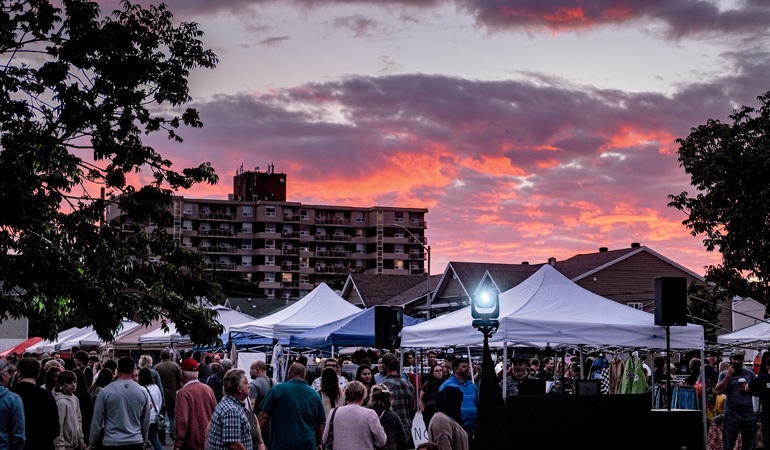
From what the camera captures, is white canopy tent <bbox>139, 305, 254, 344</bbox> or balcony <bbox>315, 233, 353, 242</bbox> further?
balcony <bbox>315, 233, 353, 242</bbox>

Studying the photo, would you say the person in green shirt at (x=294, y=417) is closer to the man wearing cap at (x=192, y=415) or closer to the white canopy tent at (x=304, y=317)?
the man wearing cap at (x=192, y=415)

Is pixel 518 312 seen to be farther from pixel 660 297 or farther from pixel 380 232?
pixel 380 232

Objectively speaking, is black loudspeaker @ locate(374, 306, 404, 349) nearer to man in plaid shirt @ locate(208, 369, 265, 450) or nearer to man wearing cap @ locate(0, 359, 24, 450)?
man in plaid shirt @ locate(208, 369, 265, 450)

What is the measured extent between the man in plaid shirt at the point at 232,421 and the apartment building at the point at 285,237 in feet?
438

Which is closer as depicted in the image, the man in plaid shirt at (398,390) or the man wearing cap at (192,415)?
the man wearing cap at (192,415)

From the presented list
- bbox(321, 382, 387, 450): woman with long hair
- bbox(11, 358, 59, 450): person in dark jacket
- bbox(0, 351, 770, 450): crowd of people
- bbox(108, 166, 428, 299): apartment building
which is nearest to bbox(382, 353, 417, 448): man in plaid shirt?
bbox(0, 351, 770, 450): crowd of people

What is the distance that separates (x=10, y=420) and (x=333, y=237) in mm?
144893

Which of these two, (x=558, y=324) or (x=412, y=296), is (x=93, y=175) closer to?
(x=558, y=324)

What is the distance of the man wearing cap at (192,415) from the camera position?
36.5ft

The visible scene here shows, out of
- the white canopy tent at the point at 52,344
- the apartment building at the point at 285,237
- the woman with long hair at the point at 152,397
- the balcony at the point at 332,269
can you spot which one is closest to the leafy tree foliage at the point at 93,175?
the woman with long hair at the point at 152,397

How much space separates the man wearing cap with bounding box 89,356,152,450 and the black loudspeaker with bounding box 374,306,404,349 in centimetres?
797

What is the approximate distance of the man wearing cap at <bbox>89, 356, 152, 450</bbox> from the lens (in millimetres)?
11633

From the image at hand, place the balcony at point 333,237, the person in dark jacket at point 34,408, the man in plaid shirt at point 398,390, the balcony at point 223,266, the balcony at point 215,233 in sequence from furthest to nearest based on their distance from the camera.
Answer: the balcony at point 333,237
the balcony at point 215,233
the balcony at point 223,266
the man in plaid shirt at point 398,390
the person in dark jacket at point 34,408

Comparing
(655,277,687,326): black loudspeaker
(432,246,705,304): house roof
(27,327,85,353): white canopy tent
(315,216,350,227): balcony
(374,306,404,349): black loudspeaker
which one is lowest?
(27,327,85,353): white canopy tent
